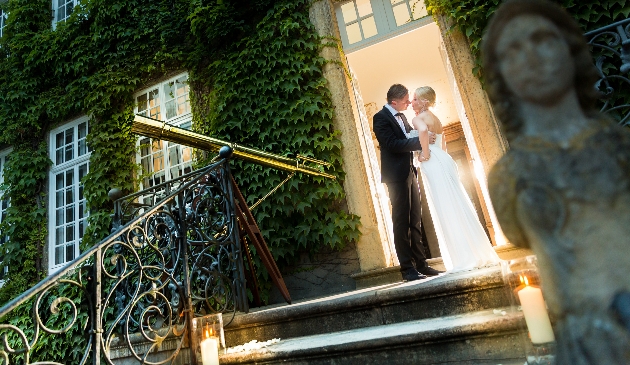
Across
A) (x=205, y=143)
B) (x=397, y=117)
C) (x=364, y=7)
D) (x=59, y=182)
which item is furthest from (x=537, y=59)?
(x=59, y=182)

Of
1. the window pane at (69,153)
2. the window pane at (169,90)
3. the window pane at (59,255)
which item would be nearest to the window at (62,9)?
the window pane at (69,153)

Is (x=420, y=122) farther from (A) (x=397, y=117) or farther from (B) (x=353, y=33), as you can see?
(B) (x=353, y=33)

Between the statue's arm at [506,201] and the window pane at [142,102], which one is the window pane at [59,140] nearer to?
the window pane at [142,102]

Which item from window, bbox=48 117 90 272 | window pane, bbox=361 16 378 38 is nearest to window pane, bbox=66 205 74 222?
window, bbox=48 117 90 272

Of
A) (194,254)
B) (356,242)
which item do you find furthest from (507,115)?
(356,242)

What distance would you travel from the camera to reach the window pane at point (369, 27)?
215 inches

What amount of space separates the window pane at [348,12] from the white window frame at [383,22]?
3 centimetres

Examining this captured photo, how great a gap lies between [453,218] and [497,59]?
2961 millimetres

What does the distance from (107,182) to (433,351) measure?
5635 mm

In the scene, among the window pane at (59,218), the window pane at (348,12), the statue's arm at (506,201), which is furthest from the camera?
the window pane at (59,218)

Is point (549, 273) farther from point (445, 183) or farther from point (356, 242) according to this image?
point (356, 242)

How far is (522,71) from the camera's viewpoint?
0.78m

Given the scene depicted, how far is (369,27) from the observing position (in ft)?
17.9

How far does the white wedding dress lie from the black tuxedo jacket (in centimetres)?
24
